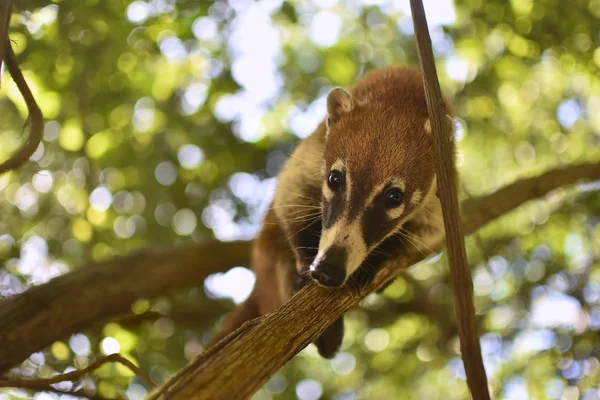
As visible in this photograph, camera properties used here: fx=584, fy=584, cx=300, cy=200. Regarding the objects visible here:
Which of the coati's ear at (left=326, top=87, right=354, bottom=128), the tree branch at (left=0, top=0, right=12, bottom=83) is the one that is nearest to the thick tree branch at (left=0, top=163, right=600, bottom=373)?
the coati's ear at (left=326, top=87, right=354, bottom=128)

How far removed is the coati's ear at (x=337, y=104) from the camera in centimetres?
365

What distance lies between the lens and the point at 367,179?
3107mm

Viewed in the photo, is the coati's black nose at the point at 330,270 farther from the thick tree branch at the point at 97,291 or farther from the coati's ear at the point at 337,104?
→ the thick tree branch at the point at 97,291

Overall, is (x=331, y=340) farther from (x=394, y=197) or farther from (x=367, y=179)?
(x=367, y=179)

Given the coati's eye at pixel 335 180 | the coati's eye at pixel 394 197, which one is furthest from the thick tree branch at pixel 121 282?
the coati's eye at pixel 335 180

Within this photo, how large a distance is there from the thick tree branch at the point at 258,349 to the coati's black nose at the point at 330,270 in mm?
53

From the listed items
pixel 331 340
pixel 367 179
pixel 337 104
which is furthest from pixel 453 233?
pixel 331 340

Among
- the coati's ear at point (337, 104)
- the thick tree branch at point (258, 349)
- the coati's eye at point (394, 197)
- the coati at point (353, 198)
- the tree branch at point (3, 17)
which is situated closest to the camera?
the thick tree branch at point (258, 349)

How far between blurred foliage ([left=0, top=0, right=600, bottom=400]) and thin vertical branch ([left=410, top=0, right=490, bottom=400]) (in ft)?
7.44

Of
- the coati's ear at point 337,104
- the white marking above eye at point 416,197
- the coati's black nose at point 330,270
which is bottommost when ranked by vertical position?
the coati's black nose at point 330,270

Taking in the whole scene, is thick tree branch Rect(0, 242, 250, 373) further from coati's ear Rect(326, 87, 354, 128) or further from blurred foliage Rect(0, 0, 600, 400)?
coati's ear Rect(326, 87, 354, 128)

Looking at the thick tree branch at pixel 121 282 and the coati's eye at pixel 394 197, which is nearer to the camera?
the coati's eye at pixel 394 197

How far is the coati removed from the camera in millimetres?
3049

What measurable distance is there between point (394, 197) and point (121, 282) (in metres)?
2.44
